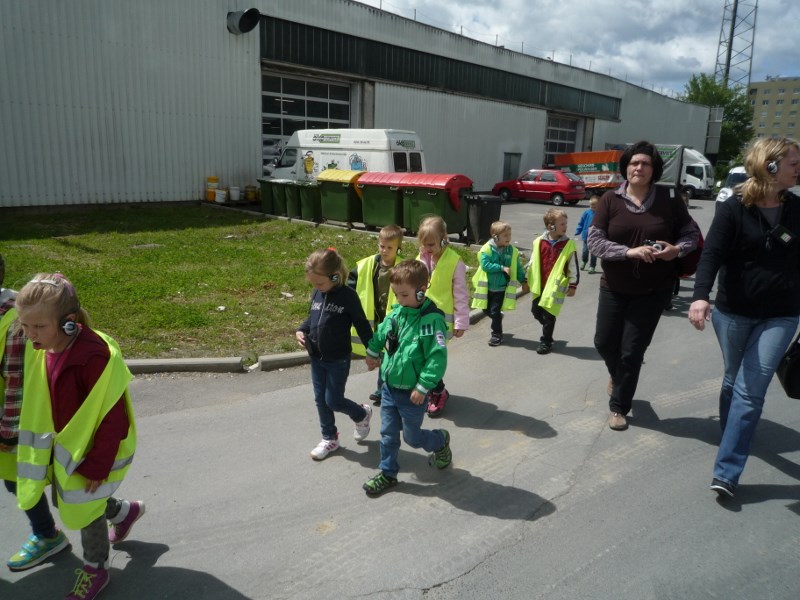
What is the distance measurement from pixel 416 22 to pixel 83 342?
2635 cm

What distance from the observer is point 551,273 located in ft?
21.2

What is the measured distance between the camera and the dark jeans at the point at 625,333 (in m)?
4.30

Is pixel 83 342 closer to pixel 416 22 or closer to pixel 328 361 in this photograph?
pixel 328 361

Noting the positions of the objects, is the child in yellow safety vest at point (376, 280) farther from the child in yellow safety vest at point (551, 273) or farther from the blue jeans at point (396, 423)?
the child in yellow safety vest at point (551, 273)

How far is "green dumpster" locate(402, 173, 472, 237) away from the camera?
1337 cm

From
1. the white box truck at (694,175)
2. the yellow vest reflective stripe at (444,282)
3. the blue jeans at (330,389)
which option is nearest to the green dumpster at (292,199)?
the yellow vest reflective stripe at (444,282)

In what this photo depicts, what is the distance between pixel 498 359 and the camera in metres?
6.38

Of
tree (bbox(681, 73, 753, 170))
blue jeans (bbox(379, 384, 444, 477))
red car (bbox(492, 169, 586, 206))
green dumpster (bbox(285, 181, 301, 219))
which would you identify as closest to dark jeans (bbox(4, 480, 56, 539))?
blue jeans (bbox(379, 384, 444, 477))

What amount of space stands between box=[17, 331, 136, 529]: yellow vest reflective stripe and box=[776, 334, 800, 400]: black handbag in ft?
11.9

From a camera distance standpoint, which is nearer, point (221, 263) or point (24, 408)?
point (24, 408)

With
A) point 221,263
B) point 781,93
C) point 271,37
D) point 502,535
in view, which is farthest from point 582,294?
point 781,93

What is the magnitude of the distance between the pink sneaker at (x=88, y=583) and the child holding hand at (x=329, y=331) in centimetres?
158

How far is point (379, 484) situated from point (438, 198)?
34.0ft

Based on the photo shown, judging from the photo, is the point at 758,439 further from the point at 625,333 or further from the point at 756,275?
the point at 756,275
